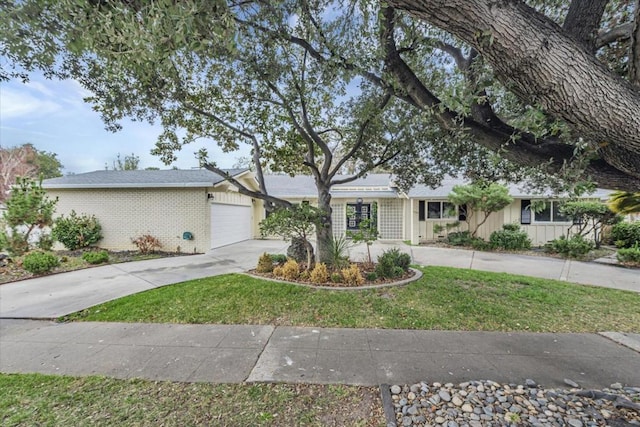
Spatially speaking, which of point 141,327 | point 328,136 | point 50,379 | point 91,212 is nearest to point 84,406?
point 50,379

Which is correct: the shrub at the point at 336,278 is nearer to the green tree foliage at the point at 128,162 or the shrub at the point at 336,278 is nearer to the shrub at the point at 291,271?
the shrub at the point at 291,271

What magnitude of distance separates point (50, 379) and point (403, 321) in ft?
15.5

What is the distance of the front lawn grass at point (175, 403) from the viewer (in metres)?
2.44

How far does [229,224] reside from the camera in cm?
1373

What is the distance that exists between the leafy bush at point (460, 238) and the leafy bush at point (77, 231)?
15.9 metres

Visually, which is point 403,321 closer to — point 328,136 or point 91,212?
point 328,136

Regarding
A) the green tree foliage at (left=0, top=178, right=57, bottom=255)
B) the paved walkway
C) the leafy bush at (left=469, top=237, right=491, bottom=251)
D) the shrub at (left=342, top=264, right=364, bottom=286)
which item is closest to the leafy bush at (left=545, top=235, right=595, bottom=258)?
the leafy bush at (left=469, top=237, right=491, bottom=251)

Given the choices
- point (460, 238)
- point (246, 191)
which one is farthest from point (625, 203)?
point (246, 191)

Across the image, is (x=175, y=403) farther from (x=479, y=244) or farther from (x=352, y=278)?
(x=479, y=244)

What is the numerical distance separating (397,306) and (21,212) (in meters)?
10.5

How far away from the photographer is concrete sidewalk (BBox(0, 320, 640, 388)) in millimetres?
3127

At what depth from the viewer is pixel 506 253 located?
37.1 ft

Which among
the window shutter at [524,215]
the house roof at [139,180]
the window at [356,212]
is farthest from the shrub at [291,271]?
the window shutter at [524,215]

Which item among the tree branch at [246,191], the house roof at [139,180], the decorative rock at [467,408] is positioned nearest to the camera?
the decorative rock at [467,408]
